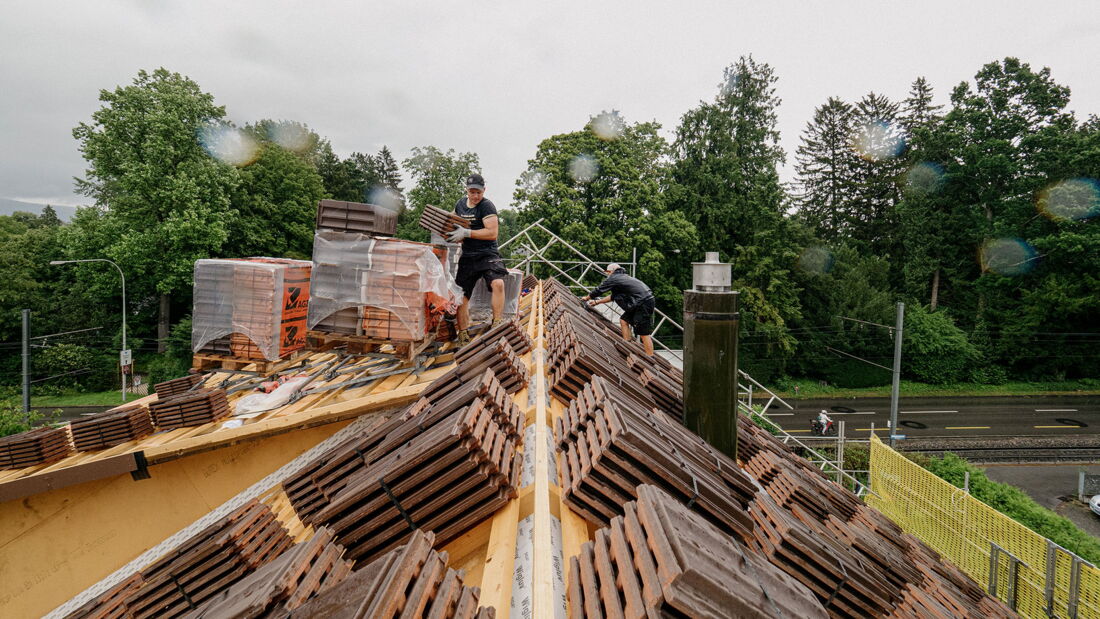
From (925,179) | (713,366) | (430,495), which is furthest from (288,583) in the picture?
(925,179)

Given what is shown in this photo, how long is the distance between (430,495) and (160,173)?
33217 millimetres

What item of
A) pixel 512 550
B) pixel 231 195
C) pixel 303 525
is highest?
pixel 231 195

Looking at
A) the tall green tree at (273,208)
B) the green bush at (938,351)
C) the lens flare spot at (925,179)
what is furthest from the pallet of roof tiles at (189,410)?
the lens flare spot at (925,179)

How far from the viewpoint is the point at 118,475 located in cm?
629

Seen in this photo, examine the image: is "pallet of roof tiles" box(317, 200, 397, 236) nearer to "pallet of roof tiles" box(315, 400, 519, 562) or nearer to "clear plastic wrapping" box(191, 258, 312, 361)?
"clear plastic wrapping" box(191, 258, 312, 361)

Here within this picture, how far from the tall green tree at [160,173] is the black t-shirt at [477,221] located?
2641 centimetres

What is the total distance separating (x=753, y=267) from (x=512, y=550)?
3326 centimetres

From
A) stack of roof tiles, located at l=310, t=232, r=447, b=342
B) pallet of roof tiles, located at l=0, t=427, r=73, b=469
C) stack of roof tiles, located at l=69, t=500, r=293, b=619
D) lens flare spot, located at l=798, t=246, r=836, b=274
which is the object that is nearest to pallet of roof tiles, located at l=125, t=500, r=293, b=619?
stack of roof tiles, located at l=69, t=500, r=293, b=619

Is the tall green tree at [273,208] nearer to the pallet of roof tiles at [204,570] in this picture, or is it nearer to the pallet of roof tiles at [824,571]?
the pallet of roof tiles at [204,570]

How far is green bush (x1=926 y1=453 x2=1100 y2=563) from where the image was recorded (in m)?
11.4

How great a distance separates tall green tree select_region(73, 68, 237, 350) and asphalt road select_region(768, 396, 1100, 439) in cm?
3501

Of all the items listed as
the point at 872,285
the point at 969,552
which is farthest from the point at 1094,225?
the point at 969,552

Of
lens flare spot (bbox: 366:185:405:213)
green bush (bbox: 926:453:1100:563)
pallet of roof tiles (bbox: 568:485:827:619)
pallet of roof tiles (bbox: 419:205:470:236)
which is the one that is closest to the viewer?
pallet of roof tiles (bbox: 568:485:827:619)

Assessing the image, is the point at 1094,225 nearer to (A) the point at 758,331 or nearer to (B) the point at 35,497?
(A) the point at 758,331
